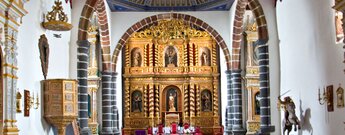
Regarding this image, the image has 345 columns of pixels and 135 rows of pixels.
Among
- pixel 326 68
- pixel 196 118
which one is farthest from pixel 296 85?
pixel 196 118

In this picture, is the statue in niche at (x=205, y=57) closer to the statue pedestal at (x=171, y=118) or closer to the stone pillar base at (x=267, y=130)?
the statue pedestal at (x=171, y=118)

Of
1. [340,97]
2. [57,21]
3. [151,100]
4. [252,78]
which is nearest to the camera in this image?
[340,97]

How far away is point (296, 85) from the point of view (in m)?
14.0

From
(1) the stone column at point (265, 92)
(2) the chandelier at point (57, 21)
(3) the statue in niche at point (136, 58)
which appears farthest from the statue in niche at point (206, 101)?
(2) the chandelier at point (57, 21)

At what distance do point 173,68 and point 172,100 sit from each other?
58.8 inches

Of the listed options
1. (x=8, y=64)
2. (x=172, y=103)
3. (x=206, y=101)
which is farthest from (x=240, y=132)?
(x=8, y=64)

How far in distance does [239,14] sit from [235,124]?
4.40 metres

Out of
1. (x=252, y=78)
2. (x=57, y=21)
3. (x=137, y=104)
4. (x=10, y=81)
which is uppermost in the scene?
(x=57, y=21)

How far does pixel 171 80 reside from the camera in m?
26.1

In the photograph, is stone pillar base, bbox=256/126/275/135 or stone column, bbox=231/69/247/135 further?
stone column, bbox=231/69/247/135

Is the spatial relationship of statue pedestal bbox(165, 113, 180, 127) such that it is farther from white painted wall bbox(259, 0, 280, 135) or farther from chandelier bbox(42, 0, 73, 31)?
chandelier bbox(42, 0, 73, 31)

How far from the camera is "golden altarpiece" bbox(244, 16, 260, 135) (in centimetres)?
2134

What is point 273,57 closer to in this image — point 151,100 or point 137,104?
point 151,100

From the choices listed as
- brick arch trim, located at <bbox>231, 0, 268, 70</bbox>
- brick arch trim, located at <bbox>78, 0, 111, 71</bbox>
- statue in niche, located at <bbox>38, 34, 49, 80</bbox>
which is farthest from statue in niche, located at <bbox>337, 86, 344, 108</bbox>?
brick arch trim, located at <bbox>78, 0, 111, 71</bbox>
